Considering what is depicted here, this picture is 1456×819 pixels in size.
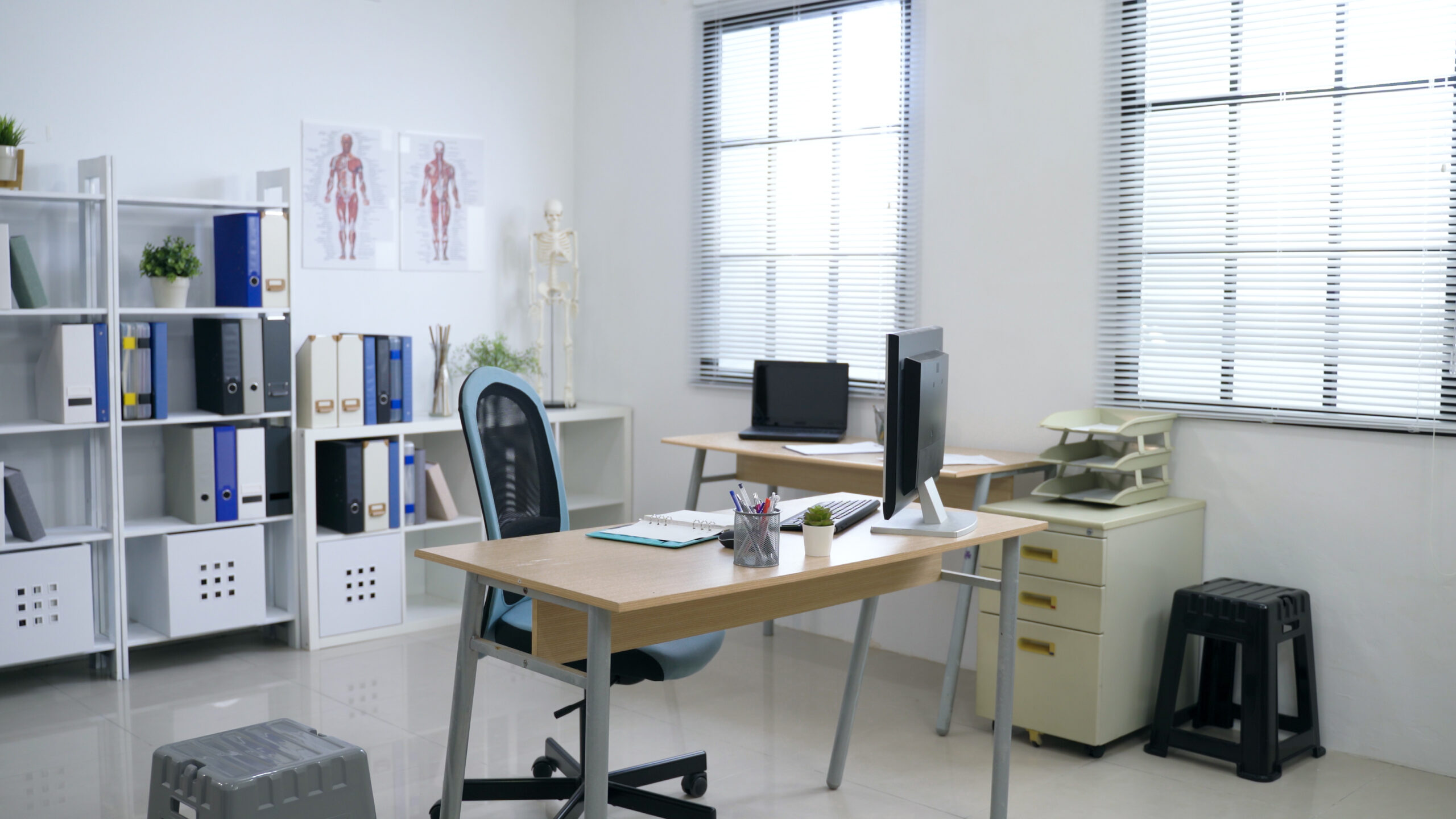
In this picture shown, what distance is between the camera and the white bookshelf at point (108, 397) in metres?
4.04

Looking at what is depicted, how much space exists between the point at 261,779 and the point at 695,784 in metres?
1.22

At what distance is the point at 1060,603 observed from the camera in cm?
348

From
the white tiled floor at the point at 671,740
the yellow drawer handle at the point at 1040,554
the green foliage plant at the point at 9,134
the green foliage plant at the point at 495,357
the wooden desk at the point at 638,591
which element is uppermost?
the green foliage plant at the point at 9,134

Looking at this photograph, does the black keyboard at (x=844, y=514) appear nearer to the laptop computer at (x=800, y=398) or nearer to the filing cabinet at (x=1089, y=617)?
the filing cabinet at (x=1089, y=617)

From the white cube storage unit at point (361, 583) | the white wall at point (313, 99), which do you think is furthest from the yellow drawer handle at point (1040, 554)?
the white wall at point (313, 99)

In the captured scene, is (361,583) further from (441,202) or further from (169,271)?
(441,202)

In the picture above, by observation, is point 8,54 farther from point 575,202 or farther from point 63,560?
point 575,202

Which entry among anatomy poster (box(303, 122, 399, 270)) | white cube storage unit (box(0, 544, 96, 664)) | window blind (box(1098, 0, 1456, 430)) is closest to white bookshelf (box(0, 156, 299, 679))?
white cube storage unit (box(0, 544, 96, 664))

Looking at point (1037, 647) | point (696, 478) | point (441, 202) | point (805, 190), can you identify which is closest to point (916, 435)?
point (1037, 647)

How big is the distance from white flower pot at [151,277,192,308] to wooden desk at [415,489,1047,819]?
7.61ft

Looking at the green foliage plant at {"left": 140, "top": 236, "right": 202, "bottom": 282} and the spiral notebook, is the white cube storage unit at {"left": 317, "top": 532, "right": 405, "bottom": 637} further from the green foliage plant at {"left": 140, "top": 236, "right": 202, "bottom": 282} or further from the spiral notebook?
the spiral notebook

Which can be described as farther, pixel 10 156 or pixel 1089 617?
pixel 10 156

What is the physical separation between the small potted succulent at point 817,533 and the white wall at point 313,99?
3021 millimetres

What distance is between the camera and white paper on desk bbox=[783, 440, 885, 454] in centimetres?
407
